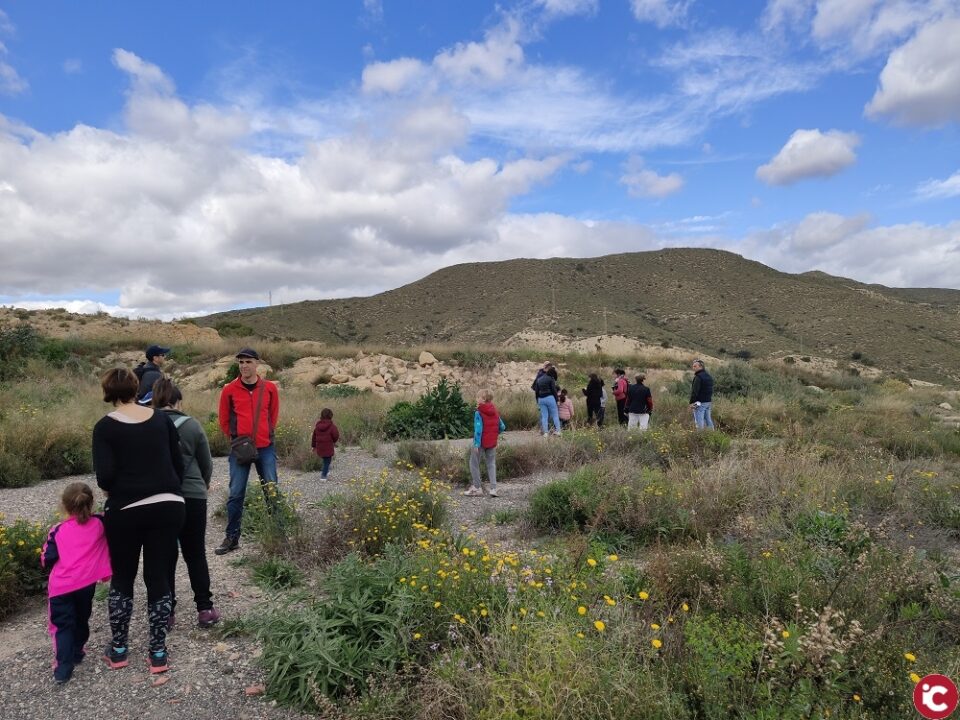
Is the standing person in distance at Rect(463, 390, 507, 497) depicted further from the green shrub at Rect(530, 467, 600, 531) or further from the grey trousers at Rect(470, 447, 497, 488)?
the green shrub at Rect(530, 467, 600, 531)

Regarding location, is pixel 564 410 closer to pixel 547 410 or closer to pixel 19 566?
pixel 547 410

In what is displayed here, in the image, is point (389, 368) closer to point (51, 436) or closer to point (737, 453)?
point (51, 436)

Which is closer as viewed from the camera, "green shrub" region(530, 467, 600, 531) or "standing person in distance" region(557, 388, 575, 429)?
"green shrub" region(530, 467, 600, 531)

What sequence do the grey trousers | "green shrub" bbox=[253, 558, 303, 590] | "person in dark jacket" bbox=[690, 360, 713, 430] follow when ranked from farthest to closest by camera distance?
"person in dark jacket" bbox=[690, 360, 713, 430] → the grey trousers → "green shrub" bbox=[253, 558, 303, 590]

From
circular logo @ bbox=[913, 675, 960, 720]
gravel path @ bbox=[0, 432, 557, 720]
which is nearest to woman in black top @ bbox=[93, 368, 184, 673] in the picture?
gravel path @ bbox=[0, 432, 557, 720]

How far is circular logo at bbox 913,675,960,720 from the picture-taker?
1.65 meters

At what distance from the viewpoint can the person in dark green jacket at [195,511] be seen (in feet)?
13.6

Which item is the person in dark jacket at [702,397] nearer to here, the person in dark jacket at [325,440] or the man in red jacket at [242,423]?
the person in dark jacket at [325,440]

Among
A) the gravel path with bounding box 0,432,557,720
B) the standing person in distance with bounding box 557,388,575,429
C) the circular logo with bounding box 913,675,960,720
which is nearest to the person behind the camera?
the circular logo with bounding box 913,675,960,720

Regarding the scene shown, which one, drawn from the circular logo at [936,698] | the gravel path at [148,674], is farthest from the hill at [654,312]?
the circular logo at [936,698]

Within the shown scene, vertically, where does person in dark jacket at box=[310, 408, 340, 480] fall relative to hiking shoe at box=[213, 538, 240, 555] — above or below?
above

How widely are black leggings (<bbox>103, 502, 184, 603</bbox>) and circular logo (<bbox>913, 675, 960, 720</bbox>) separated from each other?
147 inches

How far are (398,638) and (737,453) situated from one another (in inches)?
298

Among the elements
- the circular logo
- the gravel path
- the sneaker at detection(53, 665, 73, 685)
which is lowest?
the gravel path
